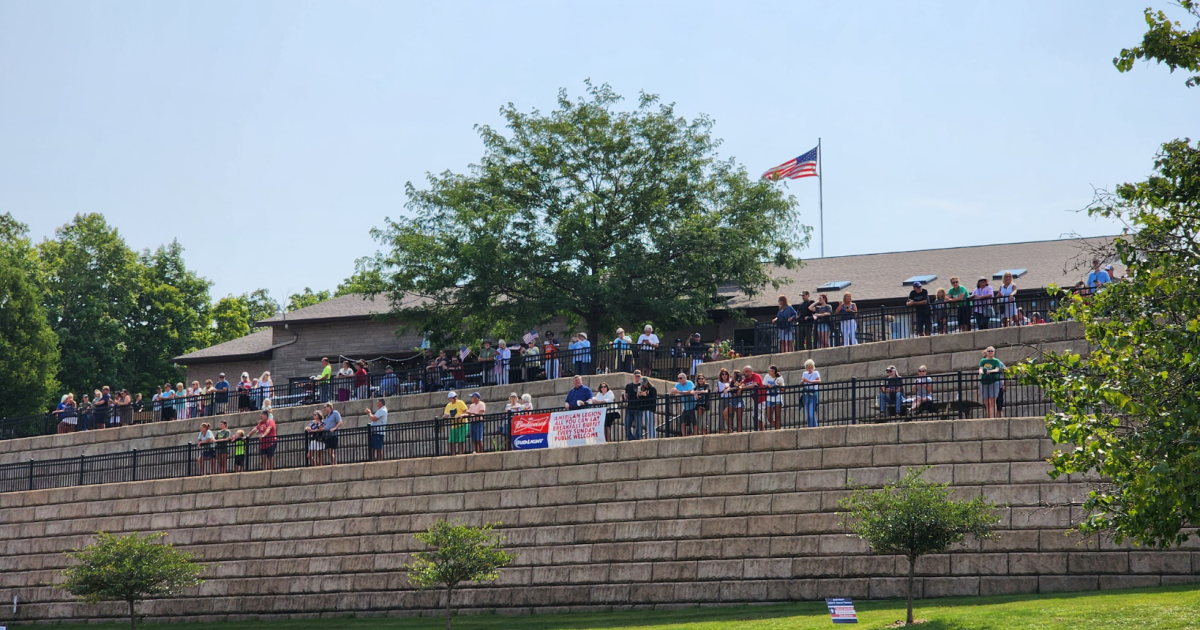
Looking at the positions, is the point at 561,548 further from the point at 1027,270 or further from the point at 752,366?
the point at 1027,270

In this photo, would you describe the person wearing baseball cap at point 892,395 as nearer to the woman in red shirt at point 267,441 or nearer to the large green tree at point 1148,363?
the large green tree at point 1148,363

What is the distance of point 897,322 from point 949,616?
10.7 meters

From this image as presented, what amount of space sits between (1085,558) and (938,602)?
6.75 ft

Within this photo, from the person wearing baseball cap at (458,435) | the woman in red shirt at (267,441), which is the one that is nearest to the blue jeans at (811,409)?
the person wearing baseball cap at (458,435)

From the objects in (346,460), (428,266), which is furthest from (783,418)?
(428,266)

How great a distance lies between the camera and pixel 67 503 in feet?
101

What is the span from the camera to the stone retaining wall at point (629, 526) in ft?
62.8

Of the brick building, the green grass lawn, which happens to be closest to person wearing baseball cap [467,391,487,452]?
the green grass lawn

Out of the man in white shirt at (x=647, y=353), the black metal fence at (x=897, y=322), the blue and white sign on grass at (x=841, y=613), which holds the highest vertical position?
the black metal fence at (x=897, y=322)

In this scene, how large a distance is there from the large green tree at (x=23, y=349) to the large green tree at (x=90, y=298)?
5.07 m

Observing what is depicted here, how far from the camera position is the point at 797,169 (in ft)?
125

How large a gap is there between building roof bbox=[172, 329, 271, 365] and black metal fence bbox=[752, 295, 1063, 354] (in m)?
20.7

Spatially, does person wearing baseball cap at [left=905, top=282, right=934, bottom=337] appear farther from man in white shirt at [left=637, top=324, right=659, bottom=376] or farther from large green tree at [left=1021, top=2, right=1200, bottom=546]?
large green tree at [left=1021, top=2, right=1200, bottom=546]

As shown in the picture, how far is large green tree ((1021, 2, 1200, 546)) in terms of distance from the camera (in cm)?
1202
